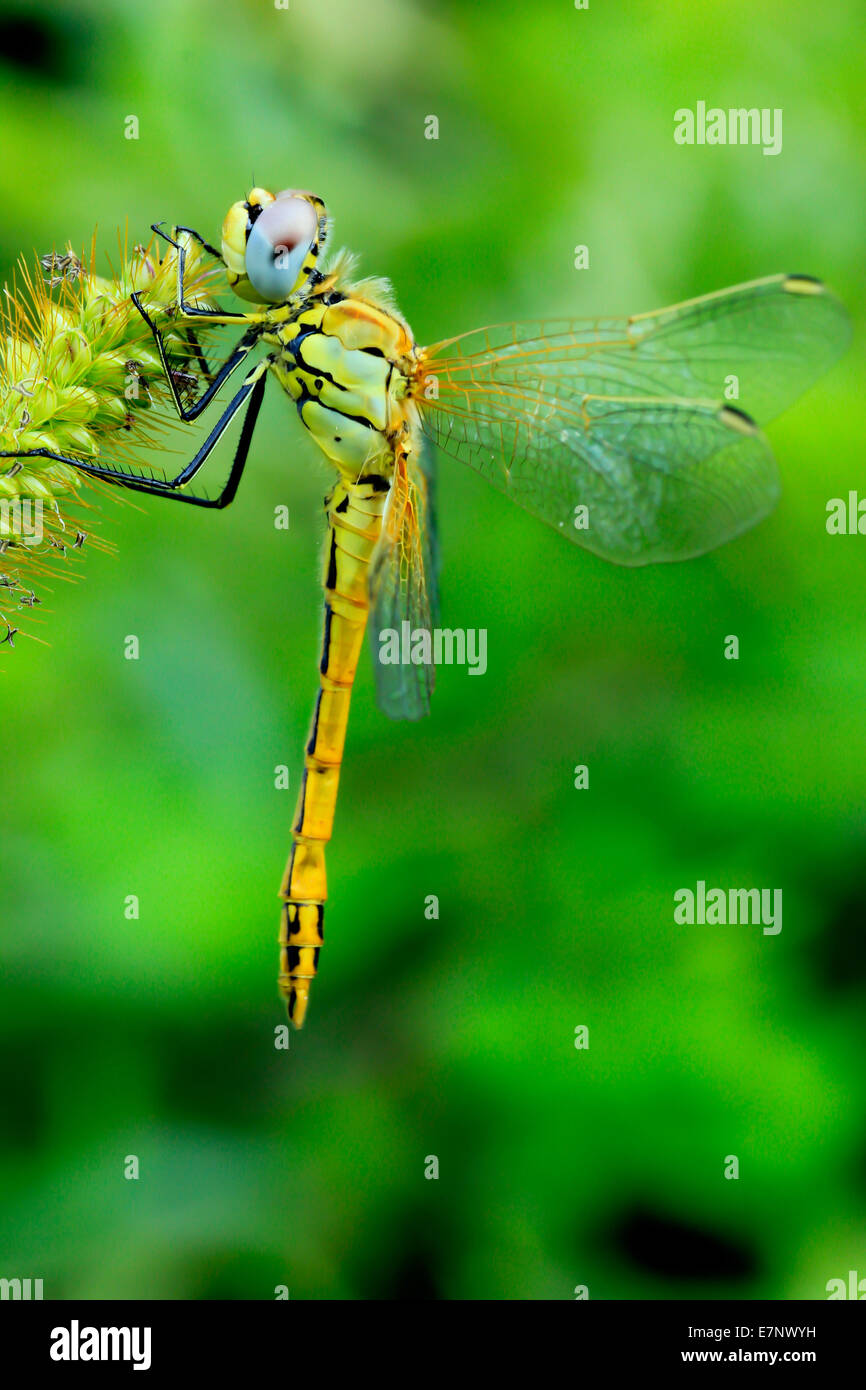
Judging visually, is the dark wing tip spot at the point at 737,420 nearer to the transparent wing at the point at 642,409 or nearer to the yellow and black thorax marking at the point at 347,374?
the transparent wing at the point at 642,409

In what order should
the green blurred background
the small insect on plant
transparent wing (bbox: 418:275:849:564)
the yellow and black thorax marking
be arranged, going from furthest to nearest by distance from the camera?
the green blurred background
transparent wing (bbox: 418:275:849:564)
the yellow and black thorax marking
the small insect on plant

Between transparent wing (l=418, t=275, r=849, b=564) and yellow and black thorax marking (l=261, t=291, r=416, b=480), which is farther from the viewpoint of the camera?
transparent wing (l=418, t=275, r=849, b=564)

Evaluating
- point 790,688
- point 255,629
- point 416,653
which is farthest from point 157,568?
point 790,688

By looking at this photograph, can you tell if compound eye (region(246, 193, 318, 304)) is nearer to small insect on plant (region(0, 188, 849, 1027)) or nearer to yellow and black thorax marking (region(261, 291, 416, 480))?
small insect on plant (region(0, 188, 849, 1027))

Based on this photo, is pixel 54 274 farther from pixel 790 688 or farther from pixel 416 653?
pixel 790 688

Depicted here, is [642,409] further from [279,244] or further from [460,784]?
[460,784]

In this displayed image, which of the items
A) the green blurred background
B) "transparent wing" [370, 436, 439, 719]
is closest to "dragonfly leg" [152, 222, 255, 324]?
"transparent wing" [370, 436, 439, 719]
